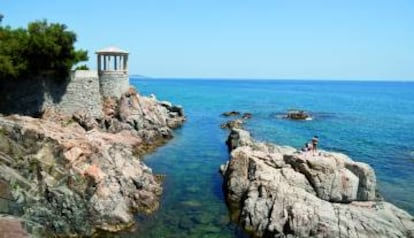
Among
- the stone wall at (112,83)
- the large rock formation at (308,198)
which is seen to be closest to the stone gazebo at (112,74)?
the stone wall at (112,83)

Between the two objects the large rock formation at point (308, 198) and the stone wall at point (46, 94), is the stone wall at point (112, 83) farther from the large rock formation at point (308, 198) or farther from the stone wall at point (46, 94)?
the large rock formation at point (308, 198)

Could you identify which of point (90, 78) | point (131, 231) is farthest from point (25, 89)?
point (131, 231)

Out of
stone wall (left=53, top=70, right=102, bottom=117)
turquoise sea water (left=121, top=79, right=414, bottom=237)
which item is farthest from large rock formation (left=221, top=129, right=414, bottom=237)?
stone wall (left=53, top=70, right=102, bottom=117)

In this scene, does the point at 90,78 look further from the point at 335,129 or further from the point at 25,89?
the point at 335,129

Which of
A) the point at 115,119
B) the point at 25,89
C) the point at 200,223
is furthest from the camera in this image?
the point at 115,119

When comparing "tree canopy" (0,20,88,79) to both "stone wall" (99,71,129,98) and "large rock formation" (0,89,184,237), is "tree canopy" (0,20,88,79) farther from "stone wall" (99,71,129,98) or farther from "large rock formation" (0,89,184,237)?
"large rock formation" (0,89,184,237)

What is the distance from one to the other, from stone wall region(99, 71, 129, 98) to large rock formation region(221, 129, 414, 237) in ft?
63.1

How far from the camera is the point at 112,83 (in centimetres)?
4166

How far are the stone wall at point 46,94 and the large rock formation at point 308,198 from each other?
17.5 metres

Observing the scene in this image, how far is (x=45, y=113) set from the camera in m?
34.5

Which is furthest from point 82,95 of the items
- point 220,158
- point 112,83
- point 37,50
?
point 220,158

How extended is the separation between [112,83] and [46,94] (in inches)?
321

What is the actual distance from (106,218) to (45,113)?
54.2 ft

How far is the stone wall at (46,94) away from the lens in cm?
3419
